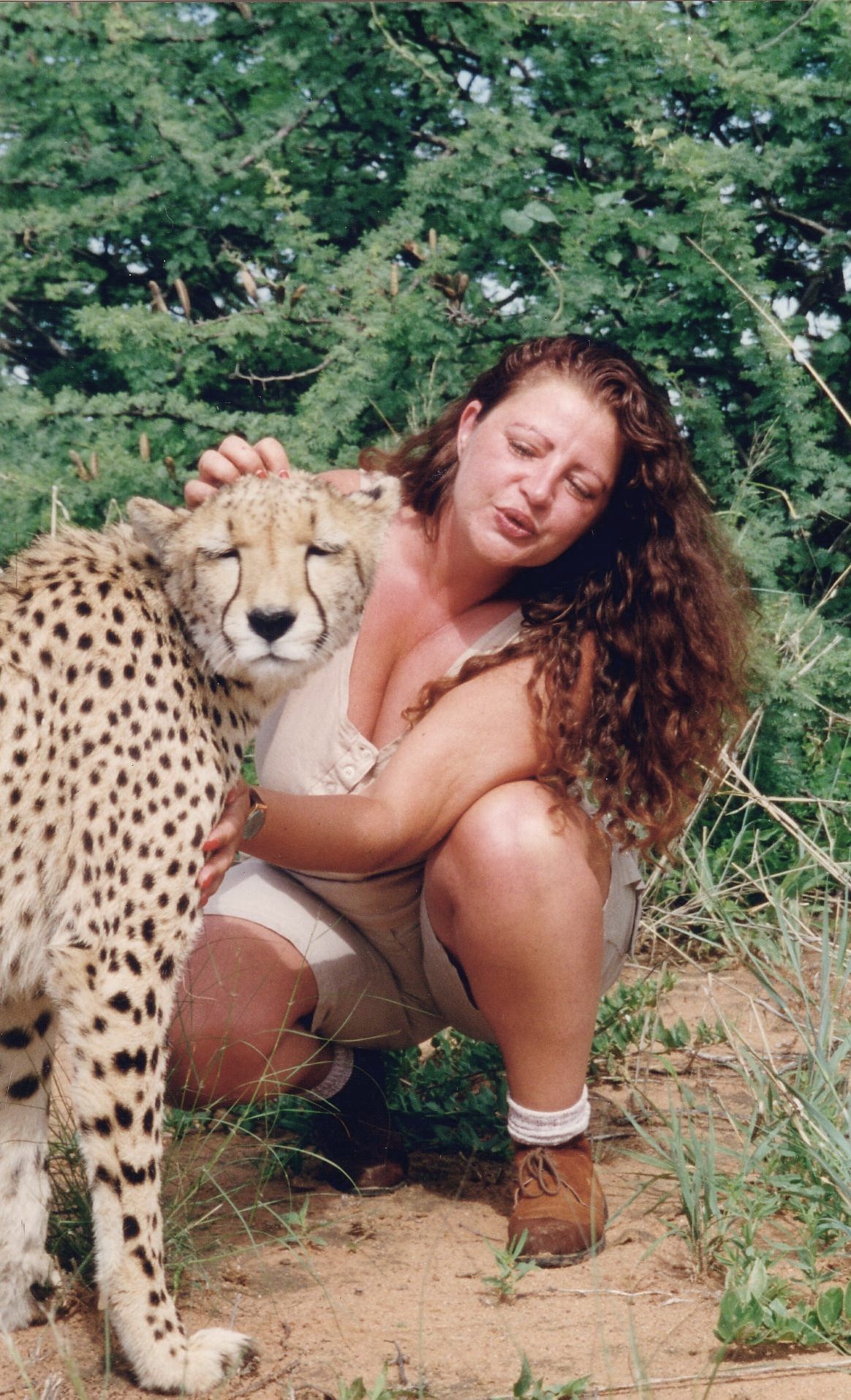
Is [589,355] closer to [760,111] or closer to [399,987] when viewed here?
[399,987]

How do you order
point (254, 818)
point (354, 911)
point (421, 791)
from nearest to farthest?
point (254, 818), point (421, 791), point (354, 911)

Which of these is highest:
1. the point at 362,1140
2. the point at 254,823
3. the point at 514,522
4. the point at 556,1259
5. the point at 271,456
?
the point at 271,456

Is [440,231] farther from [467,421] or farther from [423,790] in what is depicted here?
[423,790]

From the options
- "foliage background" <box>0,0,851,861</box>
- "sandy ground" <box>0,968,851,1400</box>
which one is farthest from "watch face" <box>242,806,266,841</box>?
"foliage background" <box>0,0,851,861</box>

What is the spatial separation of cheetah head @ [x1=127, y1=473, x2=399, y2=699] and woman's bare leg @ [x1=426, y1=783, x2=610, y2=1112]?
438mm

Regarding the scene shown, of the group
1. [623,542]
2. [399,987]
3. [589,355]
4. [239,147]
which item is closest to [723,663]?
[623,542]

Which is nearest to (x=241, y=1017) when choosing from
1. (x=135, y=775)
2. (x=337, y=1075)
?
(x=337, y=1075)

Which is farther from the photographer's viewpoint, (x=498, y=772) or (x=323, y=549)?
(x=498, y=772)

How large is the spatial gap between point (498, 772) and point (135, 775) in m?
0.67

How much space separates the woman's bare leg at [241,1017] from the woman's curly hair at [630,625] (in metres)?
0.49

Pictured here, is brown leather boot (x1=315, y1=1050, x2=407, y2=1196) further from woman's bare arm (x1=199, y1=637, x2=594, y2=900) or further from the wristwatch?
the wristwatch

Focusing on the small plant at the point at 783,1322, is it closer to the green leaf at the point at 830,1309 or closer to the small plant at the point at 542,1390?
the green leaf at the point at 830,1309

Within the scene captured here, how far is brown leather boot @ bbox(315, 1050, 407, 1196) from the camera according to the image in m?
2.50

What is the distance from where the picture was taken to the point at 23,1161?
6.75ft
